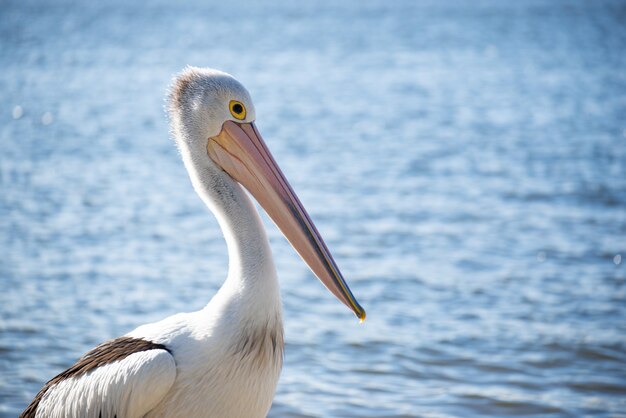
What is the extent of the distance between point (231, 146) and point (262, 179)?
0.60 feet

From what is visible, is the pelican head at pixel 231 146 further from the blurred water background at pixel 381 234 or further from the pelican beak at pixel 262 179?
the blurred water background at pixel 381 234

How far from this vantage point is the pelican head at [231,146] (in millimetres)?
3393

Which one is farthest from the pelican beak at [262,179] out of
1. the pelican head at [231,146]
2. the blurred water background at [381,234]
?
the blurred water background at [381,234]

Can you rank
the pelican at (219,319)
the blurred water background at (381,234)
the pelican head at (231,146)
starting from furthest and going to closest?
the blurred water background at (381,234)
the pelican head at (231,146)
the pelican at (219,319)

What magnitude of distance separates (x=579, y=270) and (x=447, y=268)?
1.12 meters

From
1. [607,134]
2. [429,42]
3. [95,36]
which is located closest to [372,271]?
[607,134]

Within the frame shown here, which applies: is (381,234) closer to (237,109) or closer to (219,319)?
(237,109)

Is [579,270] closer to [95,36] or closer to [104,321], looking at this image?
[104,321]

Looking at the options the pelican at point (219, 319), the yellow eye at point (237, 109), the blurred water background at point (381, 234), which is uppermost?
the blurred water background at point (381, 234)

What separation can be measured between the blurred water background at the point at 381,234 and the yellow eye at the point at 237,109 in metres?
2.30

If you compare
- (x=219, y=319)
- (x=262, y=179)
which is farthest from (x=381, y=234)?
(x=219, y=319)

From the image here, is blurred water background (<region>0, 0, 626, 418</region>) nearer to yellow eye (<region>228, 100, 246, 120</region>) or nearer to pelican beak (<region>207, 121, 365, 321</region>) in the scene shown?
pelican beak (<region>207, 121, 365, 321</region>)

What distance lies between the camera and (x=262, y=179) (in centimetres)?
347

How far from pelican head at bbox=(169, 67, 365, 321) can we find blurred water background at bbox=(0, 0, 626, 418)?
2021 mm
